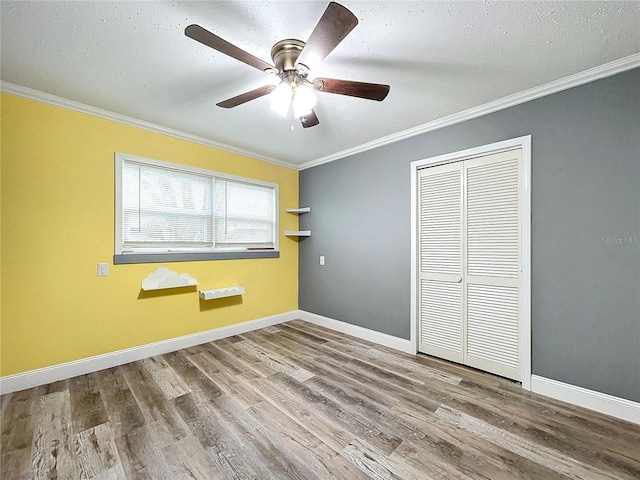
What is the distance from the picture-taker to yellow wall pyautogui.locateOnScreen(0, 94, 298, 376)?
91.0 inches

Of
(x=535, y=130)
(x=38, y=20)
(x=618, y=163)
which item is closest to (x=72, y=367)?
(x=38, y=20)

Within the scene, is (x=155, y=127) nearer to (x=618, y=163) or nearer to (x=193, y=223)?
(x=193, y=223)

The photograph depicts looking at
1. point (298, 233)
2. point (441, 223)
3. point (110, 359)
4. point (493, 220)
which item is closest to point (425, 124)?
point (441, 223)

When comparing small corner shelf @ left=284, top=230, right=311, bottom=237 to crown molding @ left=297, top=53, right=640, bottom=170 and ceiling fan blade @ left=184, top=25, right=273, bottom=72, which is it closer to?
crown molding @ left=297, top=53, right=640, bottom=170

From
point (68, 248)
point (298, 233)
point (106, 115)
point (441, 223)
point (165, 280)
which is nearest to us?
point (68, 248)

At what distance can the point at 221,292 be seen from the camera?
3.51 m

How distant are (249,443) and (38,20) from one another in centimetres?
284

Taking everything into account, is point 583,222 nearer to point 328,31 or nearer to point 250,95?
point 328,31

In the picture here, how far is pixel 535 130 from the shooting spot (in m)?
2.36

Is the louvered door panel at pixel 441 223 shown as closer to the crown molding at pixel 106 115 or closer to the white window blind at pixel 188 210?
the white window blind at pixel 188 210

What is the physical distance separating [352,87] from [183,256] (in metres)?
2.64

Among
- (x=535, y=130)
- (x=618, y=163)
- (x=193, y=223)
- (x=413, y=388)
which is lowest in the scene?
(x=413, y=388)

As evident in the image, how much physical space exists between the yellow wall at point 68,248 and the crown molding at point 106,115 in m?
0.05

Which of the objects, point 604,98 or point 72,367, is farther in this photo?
point 72,367
